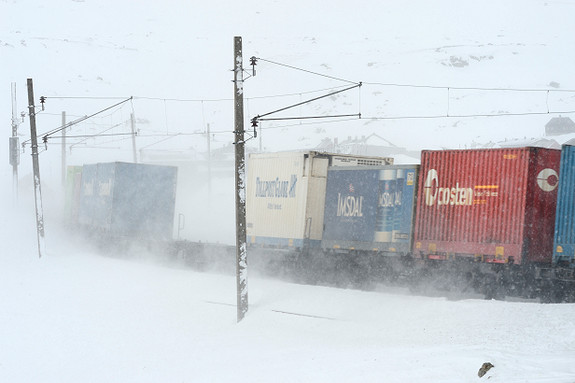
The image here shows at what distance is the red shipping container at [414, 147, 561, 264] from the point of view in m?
18.5

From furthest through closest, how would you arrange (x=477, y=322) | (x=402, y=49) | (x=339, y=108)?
(x=402, y=49), (x=339, y=108), (x=477, y=322)

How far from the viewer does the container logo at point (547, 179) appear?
18.7 meters

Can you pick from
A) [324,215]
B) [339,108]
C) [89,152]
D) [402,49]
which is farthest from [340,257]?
[402,49]

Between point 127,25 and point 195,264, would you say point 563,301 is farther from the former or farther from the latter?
point 127,25

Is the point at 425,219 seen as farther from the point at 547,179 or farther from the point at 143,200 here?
the point at 143,200

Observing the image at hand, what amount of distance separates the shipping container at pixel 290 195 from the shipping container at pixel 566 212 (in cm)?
898

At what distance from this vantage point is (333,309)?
2048 centimetres

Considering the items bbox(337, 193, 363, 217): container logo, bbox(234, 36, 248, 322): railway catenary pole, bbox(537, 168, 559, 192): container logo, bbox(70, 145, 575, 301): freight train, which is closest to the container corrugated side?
bbox(70, 145, 575, 301): freight train

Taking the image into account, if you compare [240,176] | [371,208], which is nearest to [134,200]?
[371,208]

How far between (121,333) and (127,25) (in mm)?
187887

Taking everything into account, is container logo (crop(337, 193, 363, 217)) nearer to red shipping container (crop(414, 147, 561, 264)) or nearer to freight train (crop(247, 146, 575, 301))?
freight train (crop(247, 146, 575, 301))

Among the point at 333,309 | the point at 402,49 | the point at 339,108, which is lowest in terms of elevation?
the point at 333,309

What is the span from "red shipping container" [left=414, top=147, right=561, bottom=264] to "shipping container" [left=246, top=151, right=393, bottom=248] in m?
5.18

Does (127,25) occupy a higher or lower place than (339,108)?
higher
